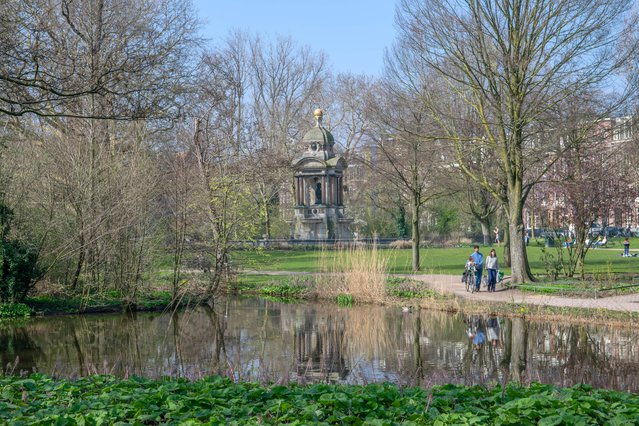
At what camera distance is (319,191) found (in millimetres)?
51469

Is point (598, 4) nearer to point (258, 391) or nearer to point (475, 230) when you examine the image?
point (258, 391)

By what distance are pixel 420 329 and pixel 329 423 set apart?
1051 centimetres

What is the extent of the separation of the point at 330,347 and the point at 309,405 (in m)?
7.79

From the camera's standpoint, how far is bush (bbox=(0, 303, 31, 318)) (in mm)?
18891

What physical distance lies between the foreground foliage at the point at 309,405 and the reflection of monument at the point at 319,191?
136 feet

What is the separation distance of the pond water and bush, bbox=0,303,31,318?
691 mm

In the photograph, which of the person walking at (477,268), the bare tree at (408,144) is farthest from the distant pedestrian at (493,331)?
the bare tree at (408,144)

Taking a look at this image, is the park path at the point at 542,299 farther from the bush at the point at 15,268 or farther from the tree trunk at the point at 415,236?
the bush at the point at 15,268

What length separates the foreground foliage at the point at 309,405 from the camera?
657 cm

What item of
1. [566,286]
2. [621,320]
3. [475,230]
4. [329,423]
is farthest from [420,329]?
[475,230]

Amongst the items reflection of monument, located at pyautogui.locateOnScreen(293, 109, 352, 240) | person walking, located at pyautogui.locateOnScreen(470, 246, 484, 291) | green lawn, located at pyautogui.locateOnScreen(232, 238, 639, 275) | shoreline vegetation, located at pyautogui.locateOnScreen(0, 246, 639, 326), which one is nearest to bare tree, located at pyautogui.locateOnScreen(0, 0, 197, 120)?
shoreline vegetation, located at pyautogui.locateOnScreen(0, 246, 639, 326)

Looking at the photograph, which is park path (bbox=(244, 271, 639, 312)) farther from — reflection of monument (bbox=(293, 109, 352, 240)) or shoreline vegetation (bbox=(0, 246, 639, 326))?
reflection of monument (bbox=(293, 109, 352, 240))

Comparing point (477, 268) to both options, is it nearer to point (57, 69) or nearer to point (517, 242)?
point (517, 242)

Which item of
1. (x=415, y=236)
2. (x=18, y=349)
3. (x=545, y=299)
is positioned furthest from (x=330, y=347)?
(x=415, y=236)
